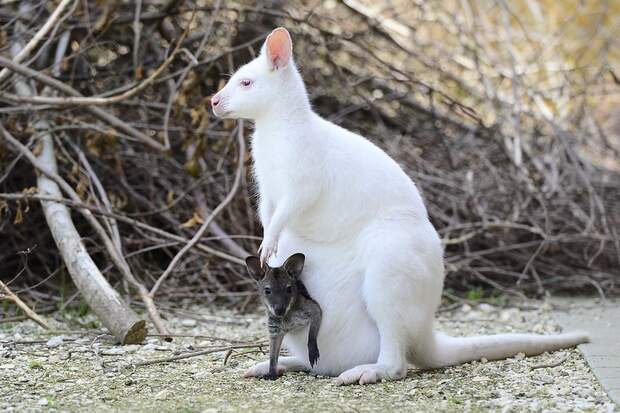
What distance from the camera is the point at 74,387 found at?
3.19 metres

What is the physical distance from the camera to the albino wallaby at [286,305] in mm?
3266

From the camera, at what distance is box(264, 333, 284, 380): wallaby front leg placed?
331 cm

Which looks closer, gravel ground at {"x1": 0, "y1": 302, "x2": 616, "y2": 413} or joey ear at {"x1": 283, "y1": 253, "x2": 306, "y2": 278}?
gravel ground at {"x1": 0, "y1": 302, "x2": 616, "y2": 413}

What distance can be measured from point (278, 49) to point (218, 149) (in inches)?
102

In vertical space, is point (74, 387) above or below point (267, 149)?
below

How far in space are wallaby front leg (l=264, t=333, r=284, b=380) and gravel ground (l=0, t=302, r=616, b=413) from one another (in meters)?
0.04

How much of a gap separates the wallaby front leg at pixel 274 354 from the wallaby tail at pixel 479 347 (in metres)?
0.53

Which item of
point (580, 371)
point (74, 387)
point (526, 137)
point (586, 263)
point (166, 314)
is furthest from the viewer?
point (526, 137)

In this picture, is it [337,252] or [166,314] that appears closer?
[337,252]

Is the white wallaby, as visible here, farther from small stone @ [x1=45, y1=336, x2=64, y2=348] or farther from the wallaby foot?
small stone @ [x1=45, y1=336, x2=64, y2=348]

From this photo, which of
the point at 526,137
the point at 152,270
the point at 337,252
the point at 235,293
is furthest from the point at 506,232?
the point at 337,252

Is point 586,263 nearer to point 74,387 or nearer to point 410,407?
point 410,407

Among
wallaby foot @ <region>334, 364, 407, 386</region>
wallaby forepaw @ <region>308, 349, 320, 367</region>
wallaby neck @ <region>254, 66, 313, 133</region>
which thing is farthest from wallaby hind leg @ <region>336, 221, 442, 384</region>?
wallaby neck @ <region>254, 66, 313, 133</region>

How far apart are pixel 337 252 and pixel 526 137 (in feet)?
13.2
